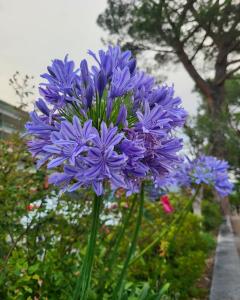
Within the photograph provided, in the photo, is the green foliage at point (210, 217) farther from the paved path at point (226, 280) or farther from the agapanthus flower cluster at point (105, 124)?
the agapanthus flower cluster at point (105, 124)

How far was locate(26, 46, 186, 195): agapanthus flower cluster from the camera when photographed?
134 centimetres

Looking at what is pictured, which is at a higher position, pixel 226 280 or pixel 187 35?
pixel 187 35

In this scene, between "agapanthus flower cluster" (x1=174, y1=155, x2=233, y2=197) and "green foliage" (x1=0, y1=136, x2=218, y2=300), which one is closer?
"green foliage" (x1=0, y1=136, x2=218, y2=300)

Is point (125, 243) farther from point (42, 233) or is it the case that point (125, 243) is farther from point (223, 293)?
point (42, 233)

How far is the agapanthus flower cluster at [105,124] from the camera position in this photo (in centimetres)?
134

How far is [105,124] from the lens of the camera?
4.42ft

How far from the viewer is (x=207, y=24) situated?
1568 centimetres

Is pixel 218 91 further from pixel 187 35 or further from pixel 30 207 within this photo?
pixel 30 207

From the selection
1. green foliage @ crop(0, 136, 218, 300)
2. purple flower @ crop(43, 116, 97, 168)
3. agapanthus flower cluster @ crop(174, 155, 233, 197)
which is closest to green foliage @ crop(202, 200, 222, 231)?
green foliage @ crop(0, 136, 218, 300)

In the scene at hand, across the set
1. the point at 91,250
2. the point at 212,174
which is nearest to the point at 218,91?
the point at 212,174

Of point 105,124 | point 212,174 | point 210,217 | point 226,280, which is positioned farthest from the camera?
point 210,217

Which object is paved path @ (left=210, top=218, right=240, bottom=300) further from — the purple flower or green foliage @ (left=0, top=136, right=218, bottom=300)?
the purple flower

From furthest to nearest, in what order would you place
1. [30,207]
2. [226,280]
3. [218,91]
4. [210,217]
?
[218,91] < [210,217] < [226,280] < [30,207]

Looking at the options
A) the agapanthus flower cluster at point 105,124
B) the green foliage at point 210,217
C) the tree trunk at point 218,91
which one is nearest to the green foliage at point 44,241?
the agapanthus flower cluster at point 105,124
